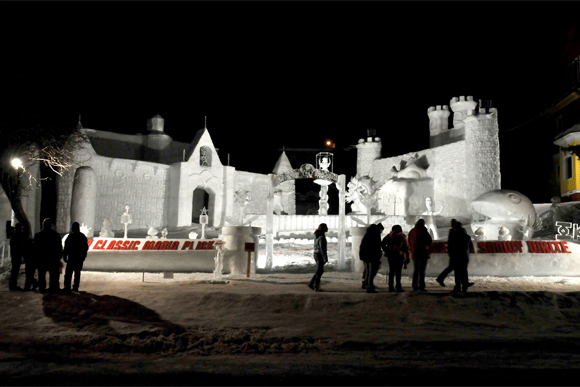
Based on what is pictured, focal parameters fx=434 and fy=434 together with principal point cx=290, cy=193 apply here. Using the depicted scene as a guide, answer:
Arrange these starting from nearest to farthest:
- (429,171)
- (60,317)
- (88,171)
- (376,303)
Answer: (60,317) → (376,303) → (88,171) → (429,171)

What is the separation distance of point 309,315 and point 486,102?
2465cm

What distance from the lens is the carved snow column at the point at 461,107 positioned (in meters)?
29.6

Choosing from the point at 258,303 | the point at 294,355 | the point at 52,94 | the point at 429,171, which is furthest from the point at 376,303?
the point at 429,171

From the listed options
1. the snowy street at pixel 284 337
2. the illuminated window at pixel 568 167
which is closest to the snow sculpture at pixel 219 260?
the snowy street at pixel 284 337

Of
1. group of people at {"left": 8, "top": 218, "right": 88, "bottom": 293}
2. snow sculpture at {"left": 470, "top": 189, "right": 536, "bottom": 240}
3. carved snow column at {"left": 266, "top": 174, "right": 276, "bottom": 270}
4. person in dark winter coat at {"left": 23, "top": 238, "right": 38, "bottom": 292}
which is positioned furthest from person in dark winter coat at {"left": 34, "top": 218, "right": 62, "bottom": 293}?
snow sculpture at {"left": 470, "top": 189, "right": 536, "bottom": 240}

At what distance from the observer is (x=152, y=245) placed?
38.3 ft

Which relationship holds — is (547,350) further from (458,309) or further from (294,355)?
(294,355)

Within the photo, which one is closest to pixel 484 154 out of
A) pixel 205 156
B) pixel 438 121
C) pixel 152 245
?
pixel 438 121

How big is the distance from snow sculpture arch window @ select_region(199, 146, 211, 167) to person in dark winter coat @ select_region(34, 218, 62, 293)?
18.7 meters

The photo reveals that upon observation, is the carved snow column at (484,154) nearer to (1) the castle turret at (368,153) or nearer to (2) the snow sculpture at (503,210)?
(2) the snow sculpture at (503,210)

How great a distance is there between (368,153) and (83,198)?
21797 mm

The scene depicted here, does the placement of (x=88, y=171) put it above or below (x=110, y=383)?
above

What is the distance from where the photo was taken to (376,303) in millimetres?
7070

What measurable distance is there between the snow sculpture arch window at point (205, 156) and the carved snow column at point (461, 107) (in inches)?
670
